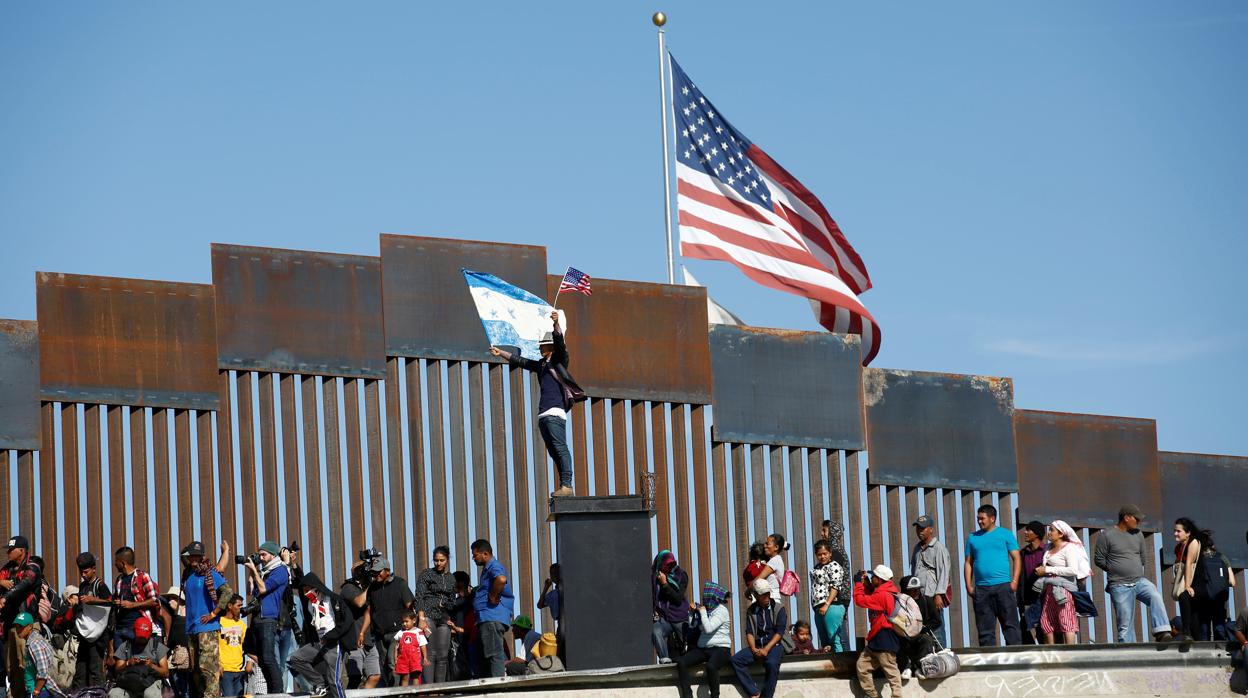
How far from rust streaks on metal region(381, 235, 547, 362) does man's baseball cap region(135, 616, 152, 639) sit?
4.57 m

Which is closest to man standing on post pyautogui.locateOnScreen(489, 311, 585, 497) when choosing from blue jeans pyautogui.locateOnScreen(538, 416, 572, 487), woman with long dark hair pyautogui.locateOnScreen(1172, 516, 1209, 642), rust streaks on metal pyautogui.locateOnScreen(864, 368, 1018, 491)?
blue jeans pyautogui.locateOnScreen(538, 416, 572, 487)

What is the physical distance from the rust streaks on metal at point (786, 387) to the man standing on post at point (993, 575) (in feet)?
14.4

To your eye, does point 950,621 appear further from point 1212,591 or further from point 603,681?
point 603,681

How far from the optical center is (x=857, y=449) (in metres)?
22.1

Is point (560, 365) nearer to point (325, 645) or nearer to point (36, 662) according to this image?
point (325, 645)

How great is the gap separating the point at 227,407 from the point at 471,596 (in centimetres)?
395

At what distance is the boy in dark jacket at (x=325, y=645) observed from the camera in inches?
634

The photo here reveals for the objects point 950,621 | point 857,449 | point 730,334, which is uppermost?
point 730,334

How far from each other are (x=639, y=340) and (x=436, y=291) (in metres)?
2.32

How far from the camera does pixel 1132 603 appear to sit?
18.1 meters

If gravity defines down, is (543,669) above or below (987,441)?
below

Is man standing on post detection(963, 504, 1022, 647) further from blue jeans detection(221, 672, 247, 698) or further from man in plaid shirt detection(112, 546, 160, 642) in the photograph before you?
man in plaid shirt detection(112, 546, 160, 642)

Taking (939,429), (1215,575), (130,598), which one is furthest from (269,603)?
(939,429)

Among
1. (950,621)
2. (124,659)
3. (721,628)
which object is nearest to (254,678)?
(124,659)
